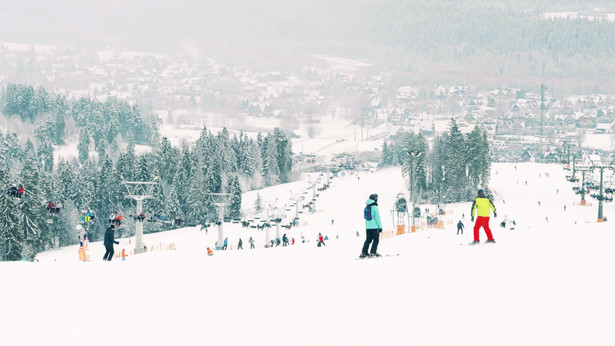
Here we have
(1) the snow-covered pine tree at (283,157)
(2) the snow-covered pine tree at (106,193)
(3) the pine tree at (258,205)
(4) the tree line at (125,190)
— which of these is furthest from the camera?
(1) the snow-covered pine tree at (283,157)

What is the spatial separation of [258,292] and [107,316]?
3.29 m

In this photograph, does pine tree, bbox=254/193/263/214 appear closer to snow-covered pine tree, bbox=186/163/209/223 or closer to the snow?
snow-covered pine tree, bbox=186/163/209/223

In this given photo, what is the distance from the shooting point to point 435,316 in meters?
13.9

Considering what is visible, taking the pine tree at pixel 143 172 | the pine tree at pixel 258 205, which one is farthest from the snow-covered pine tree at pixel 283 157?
the pine tree at pixel 143 172

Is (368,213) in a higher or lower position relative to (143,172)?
higher

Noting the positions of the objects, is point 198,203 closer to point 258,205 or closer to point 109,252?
point 258,205

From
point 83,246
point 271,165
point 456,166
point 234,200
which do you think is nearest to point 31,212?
point 234,200

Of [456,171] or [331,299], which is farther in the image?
[456,171]

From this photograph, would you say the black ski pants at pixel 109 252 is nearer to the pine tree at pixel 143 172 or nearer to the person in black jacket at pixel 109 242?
the person in black jacket at pixel 109 242

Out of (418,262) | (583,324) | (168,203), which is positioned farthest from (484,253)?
(168,203)

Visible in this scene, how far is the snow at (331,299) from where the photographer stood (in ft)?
42.8

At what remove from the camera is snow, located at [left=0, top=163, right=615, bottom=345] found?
13.1 metres

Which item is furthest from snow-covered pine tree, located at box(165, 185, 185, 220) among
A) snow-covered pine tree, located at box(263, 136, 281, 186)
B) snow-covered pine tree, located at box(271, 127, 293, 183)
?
snow-covered pine tree, located at box(271, 127, 293, 183)

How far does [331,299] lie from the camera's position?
52.2 feet
